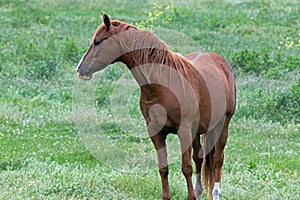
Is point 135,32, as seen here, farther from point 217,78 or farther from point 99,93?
point 99,93

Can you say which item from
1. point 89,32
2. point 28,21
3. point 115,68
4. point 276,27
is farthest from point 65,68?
point 276,27

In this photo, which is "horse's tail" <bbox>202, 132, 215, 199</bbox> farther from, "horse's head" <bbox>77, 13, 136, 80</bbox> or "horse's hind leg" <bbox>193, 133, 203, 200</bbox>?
"horse's head" <bbox>77, 13, 136, 80</bbox>

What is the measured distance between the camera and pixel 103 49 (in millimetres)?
6398

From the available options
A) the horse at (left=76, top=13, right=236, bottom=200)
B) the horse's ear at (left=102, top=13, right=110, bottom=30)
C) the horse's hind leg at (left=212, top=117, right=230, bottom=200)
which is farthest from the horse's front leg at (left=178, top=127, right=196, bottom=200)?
the horse's ear at (left=102, top=13, right=110, bottom=30)

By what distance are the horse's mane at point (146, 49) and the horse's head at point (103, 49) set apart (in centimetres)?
8

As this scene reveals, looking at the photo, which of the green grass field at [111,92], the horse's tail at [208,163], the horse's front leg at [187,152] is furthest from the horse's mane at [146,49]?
the green grass field at [111,92]

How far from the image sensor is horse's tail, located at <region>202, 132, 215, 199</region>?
299 inches

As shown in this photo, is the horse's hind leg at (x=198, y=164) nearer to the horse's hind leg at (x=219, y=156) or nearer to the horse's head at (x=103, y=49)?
the horse's hind leg at (x=219, y=156)

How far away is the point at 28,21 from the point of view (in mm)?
19766

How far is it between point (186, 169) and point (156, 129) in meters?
0.51

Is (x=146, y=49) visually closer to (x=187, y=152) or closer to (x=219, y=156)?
(x=187, y=152)

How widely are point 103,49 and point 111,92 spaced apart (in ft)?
21.4

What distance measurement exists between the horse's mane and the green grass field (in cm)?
150

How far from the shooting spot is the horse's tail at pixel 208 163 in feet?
24.9
